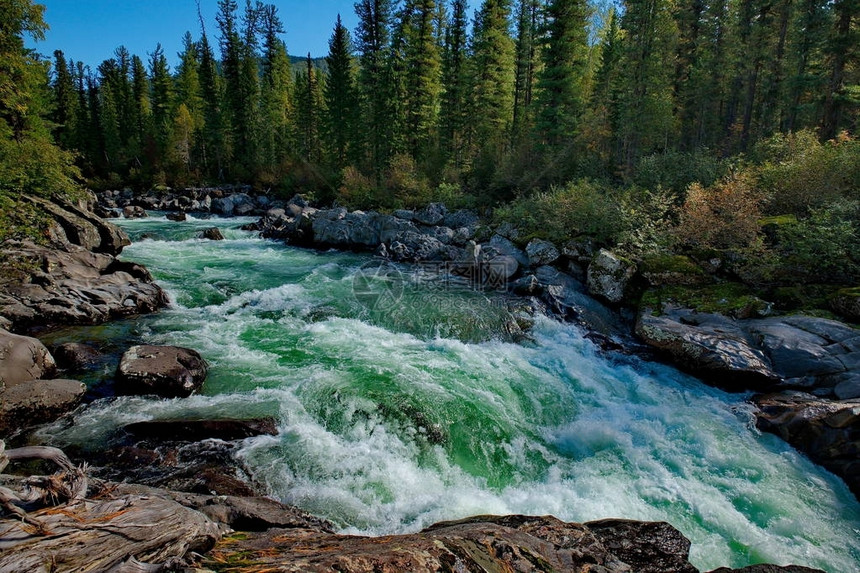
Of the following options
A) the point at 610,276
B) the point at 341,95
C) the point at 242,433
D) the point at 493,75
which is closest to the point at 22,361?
the point at 242,433

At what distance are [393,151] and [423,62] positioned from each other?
22.9 ft

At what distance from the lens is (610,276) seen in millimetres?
12883

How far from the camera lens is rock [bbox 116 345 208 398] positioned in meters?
7.55

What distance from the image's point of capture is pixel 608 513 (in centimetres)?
563

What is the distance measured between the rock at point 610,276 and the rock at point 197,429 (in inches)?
405

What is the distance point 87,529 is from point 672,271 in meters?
13.5

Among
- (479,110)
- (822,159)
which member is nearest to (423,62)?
(479,110)

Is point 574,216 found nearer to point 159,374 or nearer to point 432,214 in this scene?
point 432,214

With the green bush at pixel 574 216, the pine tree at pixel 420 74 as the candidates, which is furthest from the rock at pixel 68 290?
the pine tree at pixel 420 74

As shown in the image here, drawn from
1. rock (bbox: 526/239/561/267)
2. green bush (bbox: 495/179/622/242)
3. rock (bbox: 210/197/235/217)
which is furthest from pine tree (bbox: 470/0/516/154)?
rock (bbox: 210/197/235/217)

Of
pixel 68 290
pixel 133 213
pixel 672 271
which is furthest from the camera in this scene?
pixel 133 213

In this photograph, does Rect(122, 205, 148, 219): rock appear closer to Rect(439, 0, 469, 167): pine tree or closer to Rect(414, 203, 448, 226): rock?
Rect(414, 203, 448, 226): rock

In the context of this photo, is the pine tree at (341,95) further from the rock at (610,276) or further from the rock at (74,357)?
the rock at (74,357)

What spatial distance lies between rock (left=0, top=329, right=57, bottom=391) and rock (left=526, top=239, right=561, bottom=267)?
1382cm
